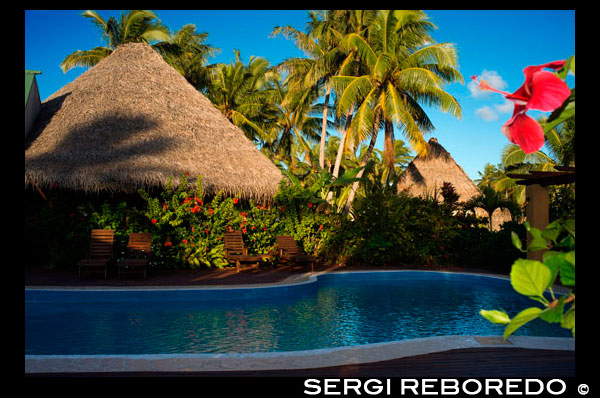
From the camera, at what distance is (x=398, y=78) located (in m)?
19.1

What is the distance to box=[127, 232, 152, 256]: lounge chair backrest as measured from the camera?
9.70 metres

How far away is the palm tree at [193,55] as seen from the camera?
24.6m

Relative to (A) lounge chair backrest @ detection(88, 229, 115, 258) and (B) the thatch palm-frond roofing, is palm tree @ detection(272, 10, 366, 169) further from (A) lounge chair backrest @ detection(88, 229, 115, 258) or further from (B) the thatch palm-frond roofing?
(A) lounge chair backrest @ detection(88, 229, 115, 258)

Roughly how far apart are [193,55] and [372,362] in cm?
2503

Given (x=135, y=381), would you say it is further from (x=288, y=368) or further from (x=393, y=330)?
(x=393, y=330)

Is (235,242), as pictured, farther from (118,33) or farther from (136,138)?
→ (118,33)

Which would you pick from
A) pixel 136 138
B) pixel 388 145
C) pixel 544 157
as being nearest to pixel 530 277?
pixel 136 138

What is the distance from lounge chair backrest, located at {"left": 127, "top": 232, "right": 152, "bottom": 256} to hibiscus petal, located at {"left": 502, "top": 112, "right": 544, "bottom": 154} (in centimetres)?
969

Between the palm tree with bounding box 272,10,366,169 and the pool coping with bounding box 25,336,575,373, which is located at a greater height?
the palm tree with bounding box 272,10,366,169

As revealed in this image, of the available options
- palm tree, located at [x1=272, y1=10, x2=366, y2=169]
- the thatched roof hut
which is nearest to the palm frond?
palm tree, located at [x1=272, y1=10, x2=366, y2=169]

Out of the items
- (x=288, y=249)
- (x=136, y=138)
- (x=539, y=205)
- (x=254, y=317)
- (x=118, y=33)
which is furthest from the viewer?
(x=118, y=33)

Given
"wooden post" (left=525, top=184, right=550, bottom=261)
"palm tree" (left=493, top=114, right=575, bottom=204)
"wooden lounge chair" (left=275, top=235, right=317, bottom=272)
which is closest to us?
"wooden post" (left=525, top=184, right=550, bottom=261)

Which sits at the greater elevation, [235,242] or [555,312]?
[555,312]
